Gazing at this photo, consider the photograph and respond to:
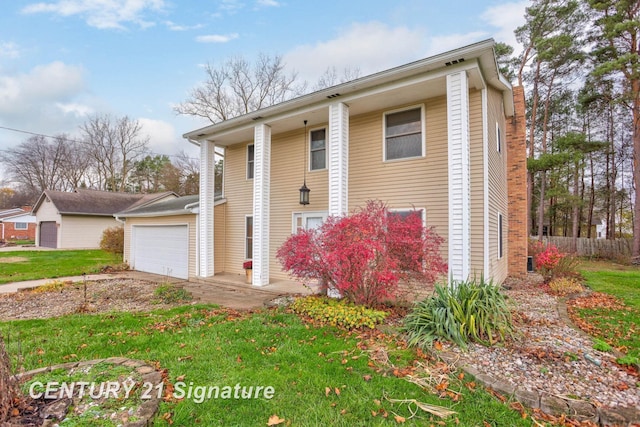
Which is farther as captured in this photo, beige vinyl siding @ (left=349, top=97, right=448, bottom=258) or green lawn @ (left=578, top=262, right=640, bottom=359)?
beige vinyl siding @ (left=349, top=97, right=448, bottom=258)

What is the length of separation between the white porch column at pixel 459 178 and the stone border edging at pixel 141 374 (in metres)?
4.79

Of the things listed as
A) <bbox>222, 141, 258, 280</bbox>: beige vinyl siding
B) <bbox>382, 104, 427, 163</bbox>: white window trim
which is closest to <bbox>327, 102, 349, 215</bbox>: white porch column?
<bbox>382, 104, 427, 163</bbox>: white window trim

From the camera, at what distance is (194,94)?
1855 centimetres

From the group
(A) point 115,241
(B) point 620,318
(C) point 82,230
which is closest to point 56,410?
(B) point 620,318

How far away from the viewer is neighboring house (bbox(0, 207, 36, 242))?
2762 cm

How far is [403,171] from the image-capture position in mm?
6918

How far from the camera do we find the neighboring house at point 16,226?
2762 centimetres

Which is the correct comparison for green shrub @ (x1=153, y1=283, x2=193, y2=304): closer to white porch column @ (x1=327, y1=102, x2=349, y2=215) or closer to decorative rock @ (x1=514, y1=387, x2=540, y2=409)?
white porch column @ (x1=327, y1=102, x2=349, y2=215)

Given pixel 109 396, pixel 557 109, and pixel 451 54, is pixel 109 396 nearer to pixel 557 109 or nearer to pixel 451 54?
pixel 451 54

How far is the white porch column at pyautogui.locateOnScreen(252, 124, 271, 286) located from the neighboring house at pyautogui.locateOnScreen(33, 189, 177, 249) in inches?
573

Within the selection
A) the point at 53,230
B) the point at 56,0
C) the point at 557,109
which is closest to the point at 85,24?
the point at 56,0

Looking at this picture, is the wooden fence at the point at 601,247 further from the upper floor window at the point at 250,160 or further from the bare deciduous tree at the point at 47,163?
the bare deciduous tree at the point at 47,163

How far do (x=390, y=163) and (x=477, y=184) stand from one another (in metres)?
1.99

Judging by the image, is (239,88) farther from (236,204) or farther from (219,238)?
Answer: (219,238)
